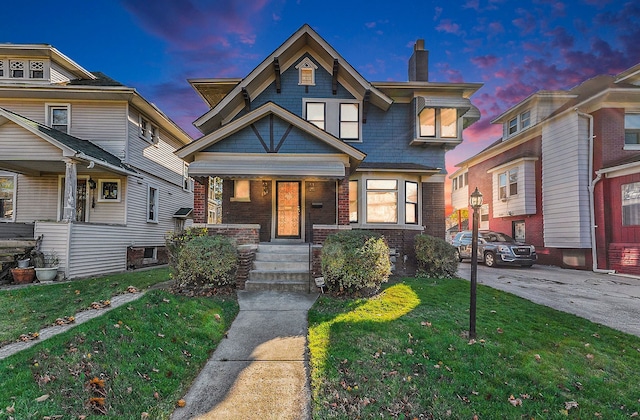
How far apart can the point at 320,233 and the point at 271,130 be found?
12.6 feet

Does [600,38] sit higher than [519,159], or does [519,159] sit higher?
[600,38]

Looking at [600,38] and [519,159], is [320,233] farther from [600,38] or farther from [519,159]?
[600,38]

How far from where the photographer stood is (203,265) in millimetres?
7082

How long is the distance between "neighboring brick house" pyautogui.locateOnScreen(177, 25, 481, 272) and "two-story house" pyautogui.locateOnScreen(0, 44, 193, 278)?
377cm

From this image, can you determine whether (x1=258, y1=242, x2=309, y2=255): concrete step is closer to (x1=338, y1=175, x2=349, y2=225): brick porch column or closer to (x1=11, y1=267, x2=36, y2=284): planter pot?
(x1=338, y1=175, x2=349, y2=225): brick porch column

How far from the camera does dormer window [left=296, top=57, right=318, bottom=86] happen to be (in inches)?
476

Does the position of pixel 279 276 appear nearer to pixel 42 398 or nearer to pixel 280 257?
pixel 280 257

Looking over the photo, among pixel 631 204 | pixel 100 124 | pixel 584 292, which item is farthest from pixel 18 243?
pixel 631 204

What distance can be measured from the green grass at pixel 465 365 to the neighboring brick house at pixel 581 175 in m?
9.30

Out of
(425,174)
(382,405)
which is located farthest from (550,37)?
(382,405)

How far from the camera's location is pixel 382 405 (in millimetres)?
3166

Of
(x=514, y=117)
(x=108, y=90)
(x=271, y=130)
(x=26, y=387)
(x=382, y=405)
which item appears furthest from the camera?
(x=514, y=117)

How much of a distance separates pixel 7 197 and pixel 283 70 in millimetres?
13090

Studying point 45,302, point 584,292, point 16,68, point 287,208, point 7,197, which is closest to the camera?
point 45,302
